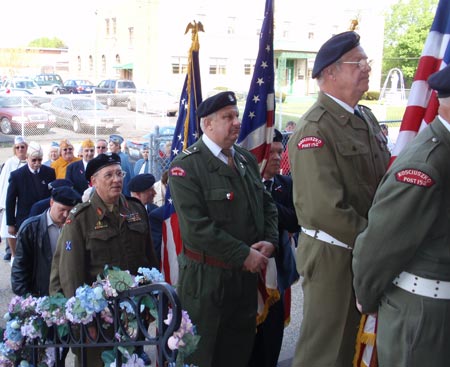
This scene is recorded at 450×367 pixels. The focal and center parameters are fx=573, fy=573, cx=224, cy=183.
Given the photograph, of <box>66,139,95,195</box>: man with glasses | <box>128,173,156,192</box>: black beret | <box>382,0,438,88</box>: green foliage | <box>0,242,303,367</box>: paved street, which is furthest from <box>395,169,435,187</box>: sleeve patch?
<box>382,0,438,88</box>: green foliage

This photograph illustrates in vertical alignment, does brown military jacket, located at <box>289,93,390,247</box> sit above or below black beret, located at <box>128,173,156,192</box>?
above

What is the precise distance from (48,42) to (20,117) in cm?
11052

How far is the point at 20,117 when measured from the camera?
18031mm

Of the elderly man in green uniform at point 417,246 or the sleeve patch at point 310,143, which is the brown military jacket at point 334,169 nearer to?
the sleeve patch at point 310,143

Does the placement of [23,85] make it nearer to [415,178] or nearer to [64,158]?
[64,158]

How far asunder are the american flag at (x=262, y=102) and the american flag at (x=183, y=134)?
801 mm

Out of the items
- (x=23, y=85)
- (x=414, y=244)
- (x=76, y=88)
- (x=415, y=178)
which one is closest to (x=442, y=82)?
(x=415, y=178)

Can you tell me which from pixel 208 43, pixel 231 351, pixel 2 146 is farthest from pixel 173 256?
pixel 208 43

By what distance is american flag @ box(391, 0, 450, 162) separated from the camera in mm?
3311

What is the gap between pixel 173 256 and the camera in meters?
5.32

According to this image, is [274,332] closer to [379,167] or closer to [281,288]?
[281,288]

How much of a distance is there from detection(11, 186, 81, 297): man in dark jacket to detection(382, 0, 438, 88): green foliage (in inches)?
2267

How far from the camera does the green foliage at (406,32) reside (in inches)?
2360

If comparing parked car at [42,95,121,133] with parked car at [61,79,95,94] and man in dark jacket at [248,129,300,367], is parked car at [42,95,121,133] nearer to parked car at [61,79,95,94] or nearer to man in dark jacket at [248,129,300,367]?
man in dark jacket at [248,129,300,367]
